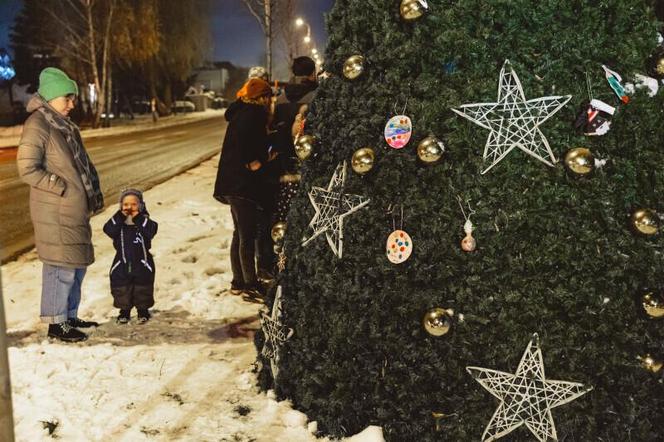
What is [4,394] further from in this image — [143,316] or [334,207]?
[143,316]

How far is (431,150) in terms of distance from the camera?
2.62 metres

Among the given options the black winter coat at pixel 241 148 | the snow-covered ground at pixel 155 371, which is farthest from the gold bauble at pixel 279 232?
the black winter coat at pixel 241 148

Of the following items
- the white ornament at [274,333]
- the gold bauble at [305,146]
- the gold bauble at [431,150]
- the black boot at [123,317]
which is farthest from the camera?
the black boot at [123,317]

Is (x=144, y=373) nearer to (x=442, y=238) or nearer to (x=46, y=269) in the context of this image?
(x=46, y=269)

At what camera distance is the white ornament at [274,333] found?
3.33 m

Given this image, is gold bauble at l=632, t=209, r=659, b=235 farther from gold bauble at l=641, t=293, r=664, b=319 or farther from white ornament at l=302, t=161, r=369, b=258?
white ornament at l=302, t=161, r=369, b=258

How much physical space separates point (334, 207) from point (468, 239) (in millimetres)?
732

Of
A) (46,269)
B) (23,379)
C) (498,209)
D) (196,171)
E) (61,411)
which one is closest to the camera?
(498,209)

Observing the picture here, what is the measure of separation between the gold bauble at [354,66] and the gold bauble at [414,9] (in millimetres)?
322

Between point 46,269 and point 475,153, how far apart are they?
3294 millimetres

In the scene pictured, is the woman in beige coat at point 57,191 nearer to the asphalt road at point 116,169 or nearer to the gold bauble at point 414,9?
the asphalt road at point 116,169

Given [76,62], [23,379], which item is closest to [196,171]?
[23,379]

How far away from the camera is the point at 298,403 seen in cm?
329

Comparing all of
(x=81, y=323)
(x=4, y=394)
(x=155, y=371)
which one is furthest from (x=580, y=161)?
(x=81, y=323)
